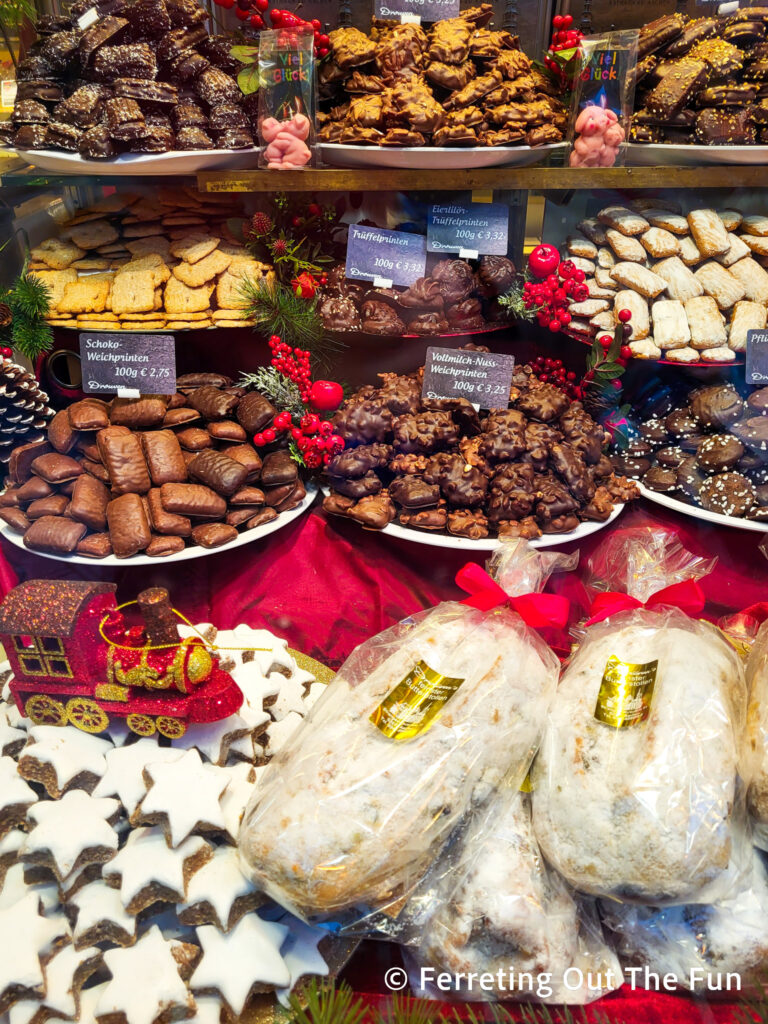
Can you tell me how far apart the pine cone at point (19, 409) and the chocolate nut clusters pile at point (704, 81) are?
188 cm

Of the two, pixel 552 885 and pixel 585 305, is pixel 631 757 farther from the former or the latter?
pixel 585 305

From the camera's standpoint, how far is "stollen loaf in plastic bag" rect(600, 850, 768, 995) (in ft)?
3.89

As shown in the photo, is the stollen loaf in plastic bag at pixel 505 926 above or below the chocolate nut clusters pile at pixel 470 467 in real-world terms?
below

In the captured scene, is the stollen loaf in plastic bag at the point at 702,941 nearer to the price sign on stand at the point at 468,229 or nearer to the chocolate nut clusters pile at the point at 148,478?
Result: the chocolate nut clusters pile at the point at 148,478

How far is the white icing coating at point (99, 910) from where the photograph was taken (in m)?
A: 1.16

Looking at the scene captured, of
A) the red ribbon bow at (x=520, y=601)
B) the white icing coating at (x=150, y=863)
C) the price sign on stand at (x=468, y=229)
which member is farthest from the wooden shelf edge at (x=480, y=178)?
the white icing coating at (x=150, y=863)

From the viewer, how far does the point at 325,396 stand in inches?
80.0

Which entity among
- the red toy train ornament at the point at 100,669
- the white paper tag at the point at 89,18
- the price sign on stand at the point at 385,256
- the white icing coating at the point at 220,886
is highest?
the white paper tag at the point at 89,18

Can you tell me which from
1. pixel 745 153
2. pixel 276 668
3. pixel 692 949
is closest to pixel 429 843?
pixel 692 949

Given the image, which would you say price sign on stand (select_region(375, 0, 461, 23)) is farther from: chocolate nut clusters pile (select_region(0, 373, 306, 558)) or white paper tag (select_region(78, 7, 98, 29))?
chocolate nut clusters pile (select_region(0, 373, 306, 558))

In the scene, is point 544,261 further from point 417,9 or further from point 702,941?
point 702,941

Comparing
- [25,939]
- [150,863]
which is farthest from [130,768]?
[25,939]

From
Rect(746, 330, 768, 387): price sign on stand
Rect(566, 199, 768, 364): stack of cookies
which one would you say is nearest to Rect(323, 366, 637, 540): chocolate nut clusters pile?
Rect(566, 199, 768, 364): stack of cookies

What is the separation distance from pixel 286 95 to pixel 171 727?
5.59 ft
